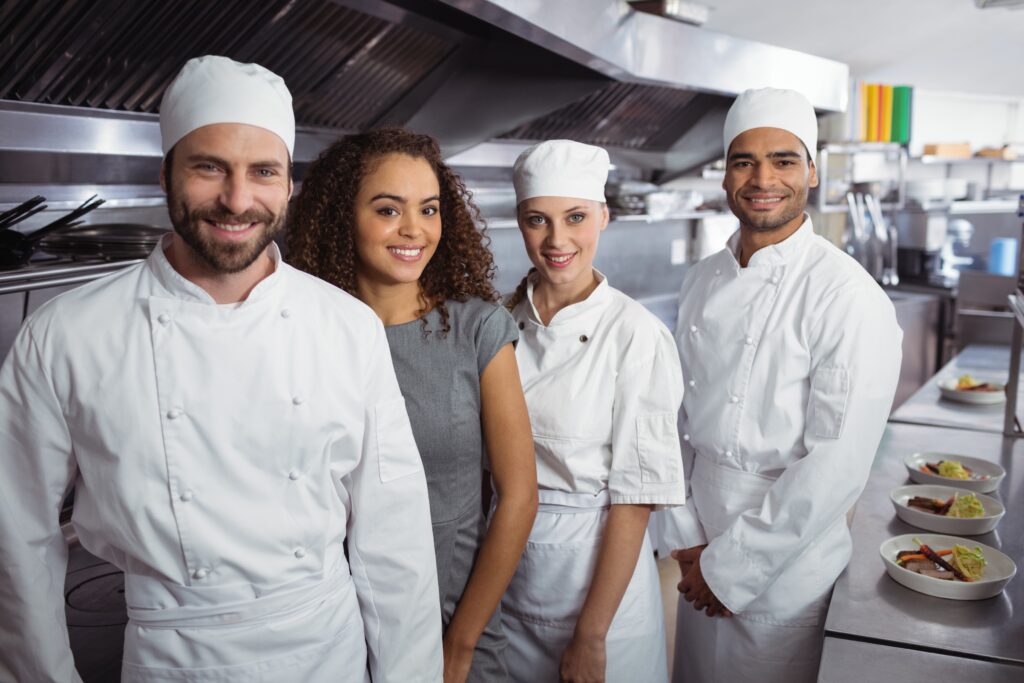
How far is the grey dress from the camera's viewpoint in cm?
146

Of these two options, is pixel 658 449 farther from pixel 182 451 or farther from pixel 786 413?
pixel 182 451

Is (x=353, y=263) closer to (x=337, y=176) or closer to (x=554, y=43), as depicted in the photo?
(x=337, y=176)

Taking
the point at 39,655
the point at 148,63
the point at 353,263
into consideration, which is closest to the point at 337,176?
the point at 353,263

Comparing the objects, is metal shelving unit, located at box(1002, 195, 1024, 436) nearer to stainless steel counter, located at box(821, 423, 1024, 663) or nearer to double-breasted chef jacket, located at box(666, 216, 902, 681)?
stainless steel counter, located at box(821, 423, 1024, 663)

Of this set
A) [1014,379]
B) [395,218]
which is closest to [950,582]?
[395,218]

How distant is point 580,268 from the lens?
1.69m

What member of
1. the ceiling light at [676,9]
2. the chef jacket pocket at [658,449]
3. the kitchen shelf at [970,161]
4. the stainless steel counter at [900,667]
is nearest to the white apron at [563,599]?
the chef jacket pocket at [658,449]

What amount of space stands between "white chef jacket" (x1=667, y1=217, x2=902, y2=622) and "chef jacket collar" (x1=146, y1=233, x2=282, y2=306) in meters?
1.07

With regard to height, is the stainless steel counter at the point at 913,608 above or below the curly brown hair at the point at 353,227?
below

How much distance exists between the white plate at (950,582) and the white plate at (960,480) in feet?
1.39

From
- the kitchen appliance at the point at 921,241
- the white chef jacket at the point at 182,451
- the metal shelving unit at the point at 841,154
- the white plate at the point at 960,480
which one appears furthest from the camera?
the kitchen appliance at the point at 921,241

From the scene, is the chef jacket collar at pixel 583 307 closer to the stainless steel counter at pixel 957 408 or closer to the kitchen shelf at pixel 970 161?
the stainless steel counter at pixel 957 408

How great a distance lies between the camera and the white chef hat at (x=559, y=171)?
1.66 metres

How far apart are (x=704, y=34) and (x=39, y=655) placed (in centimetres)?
327
